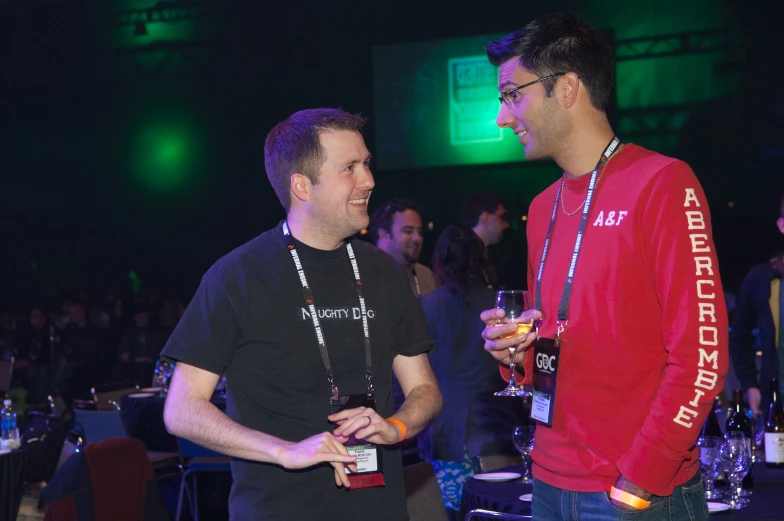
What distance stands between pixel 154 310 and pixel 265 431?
845cm

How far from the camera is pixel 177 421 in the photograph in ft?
6.37

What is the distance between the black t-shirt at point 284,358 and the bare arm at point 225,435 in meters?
0.05

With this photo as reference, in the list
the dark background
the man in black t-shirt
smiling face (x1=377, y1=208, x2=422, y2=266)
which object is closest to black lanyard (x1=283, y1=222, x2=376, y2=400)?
the man in black t-shirt

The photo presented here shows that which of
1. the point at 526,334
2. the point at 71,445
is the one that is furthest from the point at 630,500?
the point at 71,445

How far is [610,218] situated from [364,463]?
75 cm

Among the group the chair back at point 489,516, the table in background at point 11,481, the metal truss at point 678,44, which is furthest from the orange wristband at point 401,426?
the metal truss at point 678,44

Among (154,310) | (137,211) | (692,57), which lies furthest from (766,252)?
(137,211)

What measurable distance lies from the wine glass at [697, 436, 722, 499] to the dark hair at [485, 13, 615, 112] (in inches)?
48.1

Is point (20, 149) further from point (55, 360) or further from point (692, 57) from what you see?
point (692, 57)

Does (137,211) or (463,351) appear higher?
(137,211)

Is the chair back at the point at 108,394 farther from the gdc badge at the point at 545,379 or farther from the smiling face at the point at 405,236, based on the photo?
the gdc badge at the point at 545,379

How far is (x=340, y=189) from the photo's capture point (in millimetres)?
2100

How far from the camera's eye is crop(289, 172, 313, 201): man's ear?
2.12 m

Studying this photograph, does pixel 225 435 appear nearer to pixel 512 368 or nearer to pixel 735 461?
pixel 512 368
